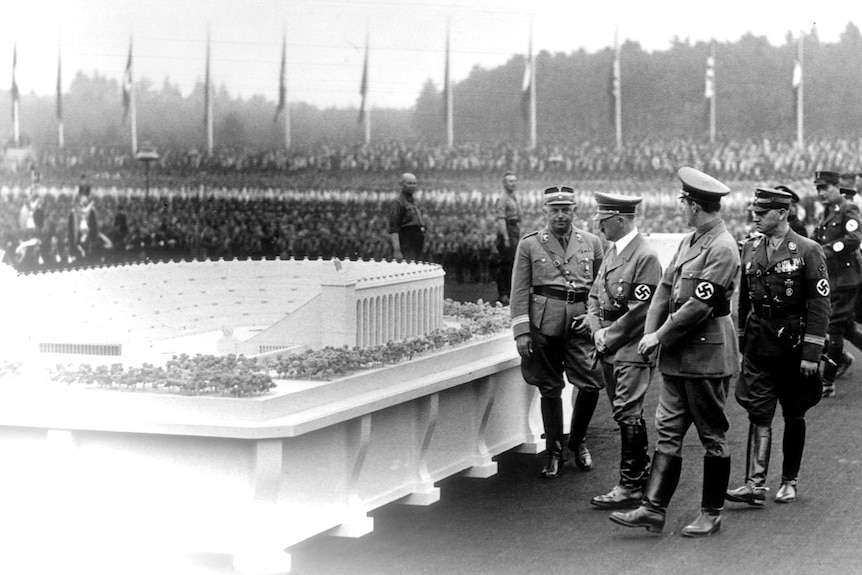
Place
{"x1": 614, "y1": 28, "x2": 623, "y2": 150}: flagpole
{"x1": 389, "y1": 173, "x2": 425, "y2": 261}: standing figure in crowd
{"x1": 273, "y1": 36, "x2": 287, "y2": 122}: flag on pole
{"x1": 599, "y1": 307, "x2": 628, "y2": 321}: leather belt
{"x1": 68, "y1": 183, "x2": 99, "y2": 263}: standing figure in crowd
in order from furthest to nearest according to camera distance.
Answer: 1. {"x1": 614, "y1": 28, "x2": 623, "y2": 150}: flagpole
2. {"x1": 68, "y1": 183, "x2": 99, "y2": 263}: standing figure in crowd
3. {"x1": 273, "y1": 36, "x2": 287, "y2": 122}: flag on pole
4. {"x1": 389, "y1": 173, "x2": 425, "y2": 261}: standing figure in crowd
5. {"x1": 599, "y1": 307, "x2": 628, "y2": 321}: leather belt

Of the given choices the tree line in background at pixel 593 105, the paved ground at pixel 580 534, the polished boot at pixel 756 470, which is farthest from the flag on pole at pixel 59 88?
the polished boot at pixel 756 470

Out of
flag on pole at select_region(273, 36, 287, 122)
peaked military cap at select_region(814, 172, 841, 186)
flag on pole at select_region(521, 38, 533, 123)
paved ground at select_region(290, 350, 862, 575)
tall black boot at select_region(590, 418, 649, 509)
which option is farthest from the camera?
flag on pole at select_region(521, 38, 533, 123)

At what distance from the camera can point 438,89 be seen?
40.5 feet

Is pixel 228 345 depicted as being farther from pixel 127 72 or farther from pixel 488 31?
pixel 488 31

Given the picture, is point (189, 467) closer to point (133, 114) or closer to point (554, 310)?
point (554, 310)

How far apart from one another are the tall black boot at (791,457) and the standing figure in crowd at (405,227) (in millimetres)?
4013

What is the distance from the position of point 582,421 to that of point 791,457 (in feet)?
3.62

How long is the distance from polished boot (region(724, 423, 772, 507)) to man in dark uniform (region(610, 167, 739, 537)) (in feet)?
1.80

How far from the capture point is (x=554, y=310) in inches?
261

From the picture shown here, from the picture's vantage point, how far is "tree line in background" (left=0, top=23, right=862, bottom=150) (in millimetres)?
10898

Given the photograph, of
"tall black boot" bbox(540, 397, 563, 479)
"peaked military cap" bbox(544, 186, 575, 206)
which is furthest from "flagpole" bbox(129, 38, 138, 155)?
"tall black boot" bbox(540, 397, 563, 479)

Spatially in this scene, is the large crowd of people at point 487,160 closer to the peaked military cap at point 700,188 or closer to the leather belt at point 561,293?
the leather belt at point 561,293

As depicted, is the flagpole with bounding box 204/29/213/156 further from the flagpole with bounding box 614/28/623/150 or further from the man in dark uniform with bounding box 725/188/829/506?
the man in dark uniform with bounding box 725/188/829/506

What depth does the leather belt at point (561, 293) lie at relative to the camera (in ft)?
21.8
